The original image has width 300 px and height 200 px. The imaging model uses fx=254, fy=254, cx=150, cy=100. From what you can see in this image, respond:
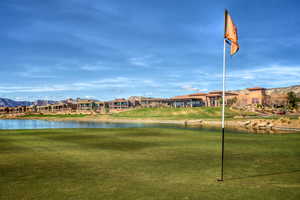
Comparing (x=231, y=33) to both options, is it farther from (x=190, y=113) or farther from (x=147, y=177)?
(x=190, y=113)

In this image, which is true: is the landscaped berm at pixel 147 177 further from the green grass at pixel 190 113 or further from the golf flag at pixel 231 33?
the green grass at pixel 190 113

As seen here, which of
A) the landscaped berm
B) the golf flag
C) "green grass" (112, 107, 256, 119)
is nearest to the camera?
the landscaped berm

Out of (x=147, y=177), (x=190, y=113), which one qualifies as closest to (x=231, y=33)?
(x=147, y=177)

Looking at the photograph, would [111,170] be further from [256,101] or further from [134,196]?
[256,101]

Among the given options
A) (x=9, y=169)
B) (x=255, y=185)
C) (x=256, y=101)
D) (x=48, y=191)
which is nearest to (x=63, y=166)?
(x=9, y=169)

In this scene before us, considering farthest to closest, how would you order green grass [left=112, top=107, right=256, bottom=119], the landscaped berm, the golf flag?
green grass [left=112, top=107, right=256, bottom=119] → the golf flag → the landscaped berm

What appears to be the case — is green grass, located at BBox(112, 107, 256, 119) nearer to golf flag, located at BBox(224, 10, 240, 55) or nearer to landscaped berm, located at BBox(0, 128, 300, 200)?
landscaped berm, located at BBox(0, 128, 300, 200)

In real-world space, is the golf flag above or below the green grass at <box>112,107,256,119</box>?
above

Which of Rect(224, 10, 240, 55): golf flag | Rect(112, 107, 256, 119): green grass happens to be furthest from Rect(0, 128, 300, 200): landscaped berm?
Rect(112, 107, 256, 119): green grass

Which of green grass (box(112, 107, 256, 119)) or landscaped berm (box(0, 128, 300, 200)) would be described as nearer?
landscaped berm (box(0, 128, 300, 200))

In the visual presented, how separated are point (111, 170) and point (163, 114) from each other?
12753 cm

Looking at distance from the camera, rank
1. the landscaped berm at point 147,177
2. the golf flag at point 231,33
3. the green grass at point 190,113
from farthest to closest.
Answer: the green grass at point 190,113, the golf flag at point 231,33, the landscaped berm at point 147,177

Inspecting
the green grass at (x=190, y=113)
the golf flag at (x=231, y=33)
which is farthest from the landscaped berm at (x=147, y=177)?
the green grass at (x=190, y=113)

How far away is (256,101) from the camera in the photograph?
169m
